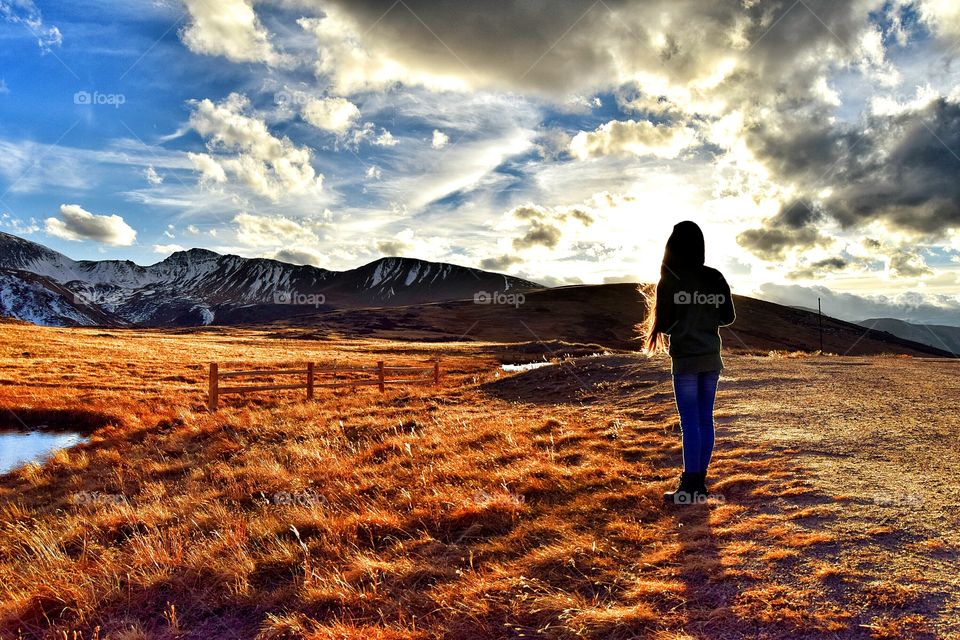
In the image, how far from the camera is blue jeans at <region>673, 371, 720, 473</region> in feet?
17.0

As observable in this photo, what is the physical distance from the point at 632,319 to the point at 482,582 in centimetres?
13257

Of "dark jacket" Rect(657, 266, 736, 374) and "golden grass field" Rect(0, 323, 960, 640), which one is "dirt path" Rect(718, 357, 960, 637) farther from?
"dark jacket" Rect(657, 266, 736, 374)

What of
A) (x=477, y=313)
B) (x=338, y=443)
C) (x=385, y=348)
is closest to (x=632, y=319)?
(x=477, y=313)

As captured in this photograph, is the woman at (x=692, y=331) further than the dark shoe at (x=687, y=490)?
No

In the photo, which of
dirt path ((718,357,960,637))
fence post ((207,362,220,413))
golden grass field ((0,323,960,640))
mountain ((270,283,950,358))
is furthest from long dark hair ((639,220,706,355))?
mountain ((270,283,950,358))

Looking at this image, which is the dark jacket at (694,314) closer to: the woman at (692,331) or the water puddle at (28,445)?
the woman at (692,331)

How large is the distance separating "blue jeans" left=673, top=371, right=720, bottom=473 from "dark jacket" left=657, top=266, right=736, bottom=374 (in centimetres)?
11

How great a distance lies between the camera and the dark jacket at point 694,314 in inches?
203

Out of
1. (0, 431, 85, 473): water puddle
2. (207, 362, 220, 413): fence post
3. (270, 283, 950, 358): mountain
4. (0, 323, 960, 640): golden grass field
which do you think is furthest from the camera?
(270, 283, 950, 358): mountain

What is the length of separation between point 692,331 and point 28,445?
63.1ft

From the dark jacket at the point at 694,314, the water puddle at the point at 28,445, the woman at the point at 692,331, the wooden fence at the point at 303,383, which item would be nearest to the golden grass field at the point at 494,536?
the woman at the point at 692,331

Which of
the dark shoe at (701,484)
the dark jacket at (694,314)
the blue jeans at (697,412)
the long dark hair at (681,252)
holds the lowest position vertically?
the dark shoe at (701,484)

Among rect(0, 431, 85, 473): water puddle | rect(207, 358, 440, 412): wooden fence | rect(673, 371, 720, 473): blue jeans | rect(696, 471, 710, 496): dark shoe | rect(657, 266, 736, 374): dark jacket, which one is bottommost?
rect(0, 431, 85, 473): water puddle

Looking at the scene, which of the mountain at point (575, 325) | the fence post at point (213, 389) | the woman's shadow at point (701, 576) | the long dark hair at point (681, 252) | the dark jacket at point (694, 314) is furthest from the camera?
the mountain at point (575, 325)
